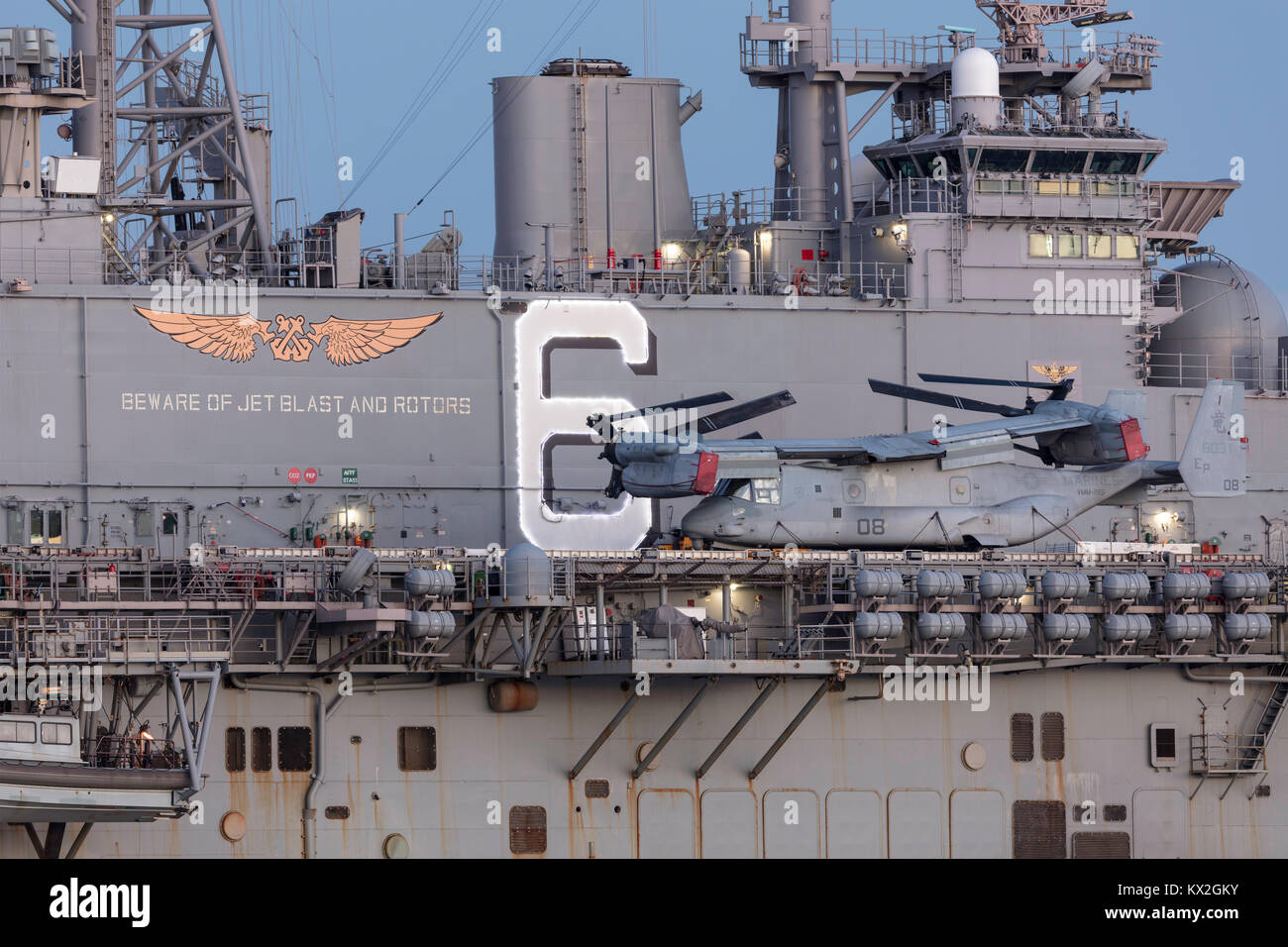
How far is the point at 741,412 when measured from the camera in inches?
1887

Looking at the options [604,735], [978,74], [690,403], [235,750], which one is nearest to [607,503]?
[690,403]

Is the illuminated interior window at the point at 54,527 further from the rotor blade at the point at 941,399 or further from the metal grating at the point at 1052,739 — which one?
the metal grating at the point at 1052,739

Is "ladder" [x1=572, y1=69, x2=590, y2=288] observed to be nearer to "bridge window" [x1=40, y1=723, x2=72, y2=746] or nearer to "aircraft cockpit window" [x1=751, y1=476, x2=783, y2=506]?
"aircraft cockpit window" [x1=751, y1=476, x2=783, y2=506]

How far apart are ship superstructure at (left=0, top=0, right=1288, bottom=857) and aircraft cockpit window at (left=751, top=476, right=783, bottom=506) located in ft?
3.91

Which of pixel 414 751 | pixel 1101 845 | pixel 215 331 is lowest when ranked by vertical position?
pixel 1101 845

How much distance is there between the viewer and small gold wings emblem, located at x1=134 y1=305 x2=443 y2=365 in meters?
49.9

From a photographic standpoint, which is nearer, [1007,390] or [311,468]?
[311,468]

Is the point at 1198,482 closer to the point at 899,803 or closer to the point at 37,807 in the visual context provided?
the point at 899,803

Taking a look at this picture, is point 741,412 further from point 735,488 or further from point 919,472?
point 919,472

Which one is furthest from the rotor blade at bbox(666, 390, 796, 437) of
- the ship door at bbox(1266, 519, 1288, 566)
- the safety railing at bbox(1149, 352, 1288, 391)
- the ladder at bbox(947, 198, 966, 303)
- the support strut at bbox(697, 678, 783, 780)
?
the ship door at bbox(1266, 519, 1288, 566)

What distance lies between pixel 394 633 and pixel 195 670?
3.86 metres

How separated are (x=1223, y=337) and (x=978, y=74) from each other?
9427mm

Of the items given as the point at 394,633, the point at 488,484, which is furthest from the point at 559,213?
the point at 394,633
